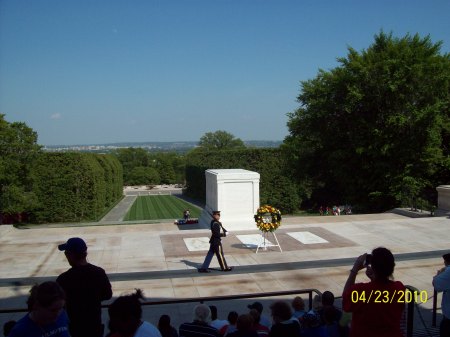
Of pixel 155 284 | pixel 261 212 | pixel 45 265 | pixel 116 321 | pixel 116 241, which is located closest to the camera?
pixel 116 321

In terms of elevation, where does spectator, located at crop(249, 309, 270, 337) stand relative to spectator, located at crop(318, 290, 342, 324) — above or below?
below

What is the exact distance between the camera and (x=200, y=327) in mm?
4148

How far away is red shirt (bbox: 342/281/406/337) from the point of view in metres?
2.99

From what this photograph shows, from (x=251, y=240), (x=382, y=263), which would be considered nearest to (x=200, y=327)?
(x=382, y=263)

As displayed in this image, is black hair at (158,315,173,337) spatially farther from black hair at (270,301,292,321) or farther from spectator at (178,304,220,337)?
black hair at (270,301,292,321)

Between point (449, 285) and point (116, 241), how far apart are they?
396 inches

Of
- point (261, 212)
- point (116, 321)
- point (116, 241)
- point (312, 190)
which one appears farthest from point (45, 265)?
point (312, 190)

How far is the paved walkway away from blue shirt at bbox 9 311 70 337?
4050 mm

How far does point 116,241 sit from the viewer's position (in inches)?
496

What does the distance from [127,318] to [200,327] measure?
1.51 meters

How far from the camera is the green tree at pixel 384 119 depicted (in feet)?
72.7

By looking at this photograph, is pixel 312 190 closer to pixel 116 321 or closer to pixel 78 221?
pixel 78 221

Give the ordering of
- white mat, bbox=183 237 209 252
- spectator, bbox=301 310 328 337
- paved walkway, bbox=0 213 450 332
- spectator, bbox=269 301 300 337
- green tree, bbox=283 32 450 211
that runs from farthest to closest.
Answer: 1. green tree, bbox=283 32 450 211
2. white mat, bbox=183 237 209 252
3. paved walkway, bbox=0 213 450 332
4. spectator, bbox=301 310 328 337
5. spectator, bbox=269 301 300 337

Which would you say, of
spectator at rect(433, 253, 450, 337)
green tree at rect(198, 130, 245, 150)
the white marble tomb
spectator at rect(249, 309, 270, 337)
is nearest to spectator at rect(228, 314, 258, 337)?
spectator at rect(249, 309, 270, 337)
